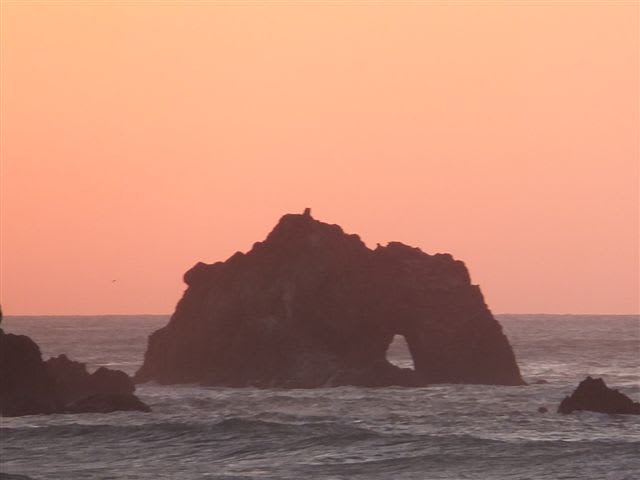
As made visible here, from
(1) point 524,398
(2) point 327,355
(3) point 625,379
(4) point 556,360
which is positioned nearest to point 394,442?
(1) point 524,398

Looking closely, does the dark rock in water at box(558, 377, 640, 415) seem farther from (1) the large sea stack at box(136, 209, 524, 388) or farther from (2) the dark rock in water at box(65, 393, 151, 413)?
(2) the dark rock in water at box(65, 393, 151, 413)

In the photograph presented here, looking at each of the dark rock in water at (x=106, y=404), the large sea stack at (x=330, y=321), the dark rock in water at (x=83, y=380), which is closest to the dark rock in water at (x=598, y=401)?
the large sea stack at (x=330, y=321)

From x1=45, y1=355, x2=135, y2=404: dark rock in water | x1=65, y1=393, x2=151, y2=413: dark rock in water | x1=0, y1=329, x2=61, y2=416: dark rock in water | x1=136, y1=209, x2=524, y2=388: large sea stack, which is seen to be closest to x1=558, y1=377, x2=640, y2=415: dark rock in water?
x1=136, y1=209, x2=524, y2=388: large sea stack

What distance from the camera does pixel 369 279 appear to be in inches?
4109

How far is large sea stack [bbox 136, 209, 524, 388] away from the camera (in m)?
101

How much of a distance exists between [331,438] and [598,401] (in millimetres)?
16034

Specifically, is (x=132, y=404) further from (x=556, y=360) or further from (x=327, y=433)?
(x=556, y=360)

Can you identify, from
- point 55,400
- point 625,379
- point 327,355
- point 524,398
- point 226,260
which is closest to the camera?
point 55,400

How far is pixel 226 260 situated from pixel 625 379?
3100 centimetres

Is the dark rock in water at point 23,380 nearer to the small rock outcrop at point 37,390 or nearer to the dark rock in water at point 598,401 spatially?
the small rock outcrop at point 37,390

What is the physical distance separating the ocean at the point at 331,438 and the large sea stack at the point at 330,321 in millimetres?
4190

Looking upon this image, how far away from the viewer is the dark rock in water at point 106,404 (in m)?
79.8

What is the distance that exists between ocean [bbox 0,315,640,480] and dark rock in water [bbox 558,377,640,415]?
84 cm

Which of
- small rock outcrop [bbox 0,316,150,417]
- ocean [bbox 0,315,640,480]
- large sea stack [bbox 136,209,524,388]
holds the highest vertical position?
large sea stack [bbox 136,209,524,388]
